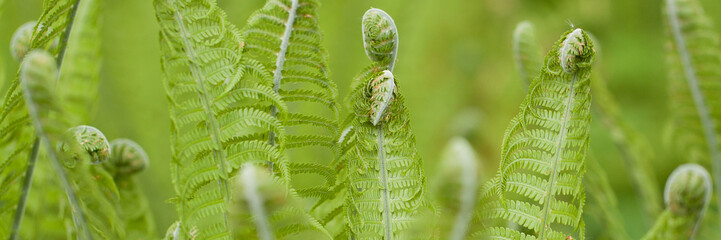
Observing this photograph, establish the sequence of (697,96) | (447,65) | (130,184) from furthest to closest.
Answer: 1. (447,65)
2. (697,96)
3. (130,184)

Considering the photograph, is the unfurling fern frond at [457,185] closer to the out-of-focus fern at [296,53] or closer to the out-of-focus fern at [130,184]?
the out-of-focus fern at [296,53]

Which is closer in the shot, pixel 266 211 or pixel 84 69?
pixel 266 211

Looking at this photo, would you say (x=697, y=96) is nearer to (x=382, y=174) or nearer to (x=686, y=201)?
(x=686, y=201)

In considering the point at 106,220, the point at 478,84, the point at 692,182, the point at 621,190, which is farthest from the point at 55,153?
the point at 478,84

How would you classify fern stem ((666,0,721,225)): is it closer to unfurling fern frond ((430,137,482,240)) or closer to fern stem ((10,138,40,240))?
unfurling fern frond ((430,137,482,240))

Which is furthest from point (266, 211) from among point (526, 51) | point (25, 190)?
point (526, 51)

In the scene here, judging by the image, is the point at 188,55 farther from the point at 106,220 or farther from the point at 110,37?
the point at 110,37

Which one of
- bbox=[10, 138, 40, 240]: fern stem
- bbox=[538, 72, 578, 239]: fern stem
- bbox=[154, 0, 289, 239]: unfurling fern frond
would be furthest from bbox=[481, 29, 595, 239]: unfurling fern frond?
bbox=[10, 138, 40, 240]: fern stem

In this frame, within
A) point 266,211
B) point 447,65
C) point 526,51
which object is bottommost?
point 266,211
